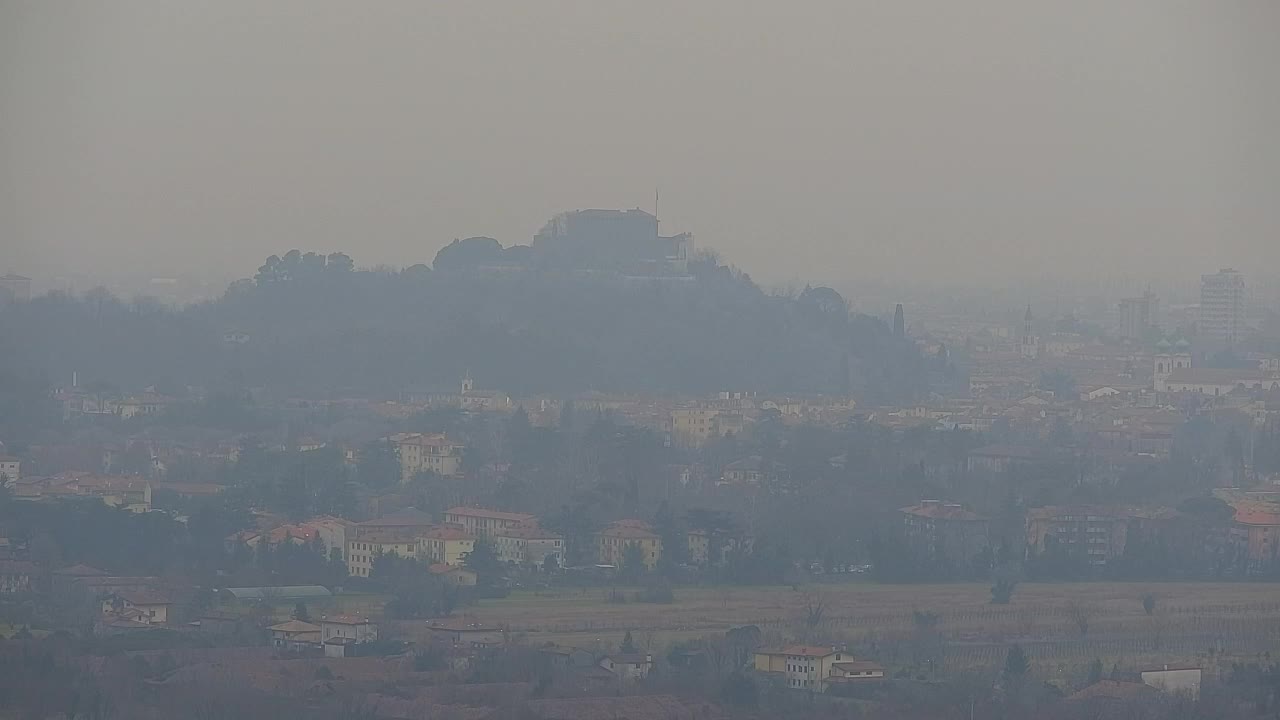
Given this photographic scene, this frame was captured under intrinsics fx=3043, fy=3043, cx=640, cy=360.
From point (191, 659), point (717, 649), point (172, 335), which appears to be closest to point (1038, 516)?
point (717, 649)

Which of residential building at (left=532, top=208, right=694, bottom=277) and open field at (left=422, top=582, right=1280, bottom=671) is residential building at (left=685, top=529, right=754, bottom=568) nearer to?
open field at (left=422, top=582, right=1280, bottom=671)

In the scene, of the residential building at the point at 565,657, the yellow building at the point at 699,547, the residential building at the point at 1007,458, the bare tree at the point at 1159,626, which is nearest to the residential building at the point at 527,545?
the yellow building at the point at 699,547

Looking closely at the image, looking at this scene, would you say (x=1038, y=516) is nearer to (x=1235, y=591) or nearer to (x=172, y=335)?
(x=1235, y=591)

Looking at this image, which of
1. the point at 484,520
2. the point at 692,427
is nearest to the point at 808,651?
the point at 484,520

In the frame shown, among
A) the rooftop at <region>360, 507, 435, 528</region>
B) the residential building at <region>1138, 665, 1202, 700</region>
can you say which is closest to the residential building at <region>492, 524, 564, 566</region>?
the rooftop at <region>360, 507, 435, 528</region>

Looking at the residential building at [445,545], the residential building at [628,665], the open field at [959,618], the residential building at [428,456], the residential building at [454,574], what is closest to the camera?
the residential building at [628,665]

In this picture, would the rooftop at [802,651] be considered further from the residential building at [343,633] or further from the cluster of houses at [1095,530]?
the cluster of houses at [1095,530]

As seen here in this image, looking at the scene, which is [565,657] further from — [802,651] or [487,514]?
[487,514]
